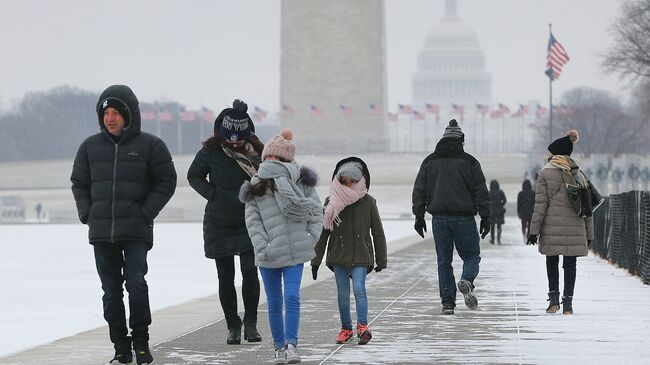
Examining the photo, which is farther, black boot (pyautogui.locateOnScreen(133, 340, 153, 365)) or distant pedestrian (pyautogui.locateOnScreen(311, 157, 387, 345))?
distant pedestrian (pyautogui.locateOnScreen(311, 157, 387, 345))

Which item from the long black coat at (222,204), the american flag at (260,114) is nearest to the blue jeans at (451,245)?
the long black coat at (222,204)

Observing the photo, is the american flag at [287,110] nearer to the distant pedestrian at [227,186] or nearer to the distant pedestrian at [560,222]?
the distant pedestrian at [560,222]

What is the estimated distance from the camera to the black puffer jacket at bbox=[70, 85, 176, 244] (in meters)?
12.1

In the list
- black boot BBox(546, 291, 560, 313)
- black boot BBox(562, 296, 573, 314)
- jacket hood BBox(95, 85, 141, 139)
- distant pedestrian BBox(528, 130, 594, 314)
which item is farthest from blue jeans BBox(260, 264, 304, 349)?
black boot BBox(546, 291, 560, 313)

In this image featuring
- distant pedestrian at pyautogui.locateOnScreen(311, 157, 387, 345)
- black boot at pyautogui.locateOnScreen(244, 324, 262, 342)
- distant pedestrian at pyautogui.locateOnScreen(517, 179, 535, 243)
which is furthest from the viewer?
distant pedestrian at pyautogui.locateOnScreen(517, 179, 535, 243)

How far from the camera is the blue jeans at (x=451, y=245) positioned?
54.4 feet

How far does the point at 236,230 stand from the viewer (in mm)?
13586

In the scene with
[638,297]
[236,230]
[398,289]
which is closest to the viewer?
[236,230]

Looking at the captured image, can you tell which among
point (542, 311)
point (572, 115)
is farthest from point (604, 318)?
point (572, 115)

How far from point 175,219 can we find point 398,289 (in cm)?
4900

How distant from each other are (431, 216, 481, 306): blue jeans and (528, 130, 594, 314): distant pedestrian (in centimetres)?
63

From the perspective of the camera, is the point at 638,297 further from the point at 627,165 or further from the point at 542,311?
the point at 627,165

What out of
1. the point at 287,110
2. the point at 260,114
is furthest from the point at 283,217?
the point at 260,114

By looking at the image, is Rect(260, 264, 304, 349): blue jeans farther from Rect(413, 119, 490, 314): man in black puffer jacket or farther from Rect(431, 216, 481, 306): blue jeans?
Rect(431, 216, 481, 306): blue jeans
